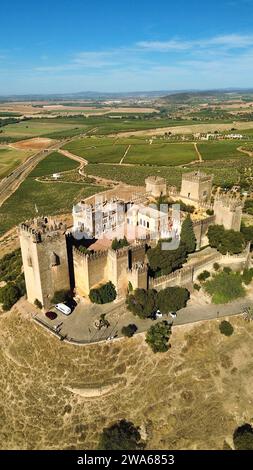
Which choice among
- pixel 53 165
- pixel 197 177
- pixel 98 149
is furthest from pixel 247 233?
pixel 98 149

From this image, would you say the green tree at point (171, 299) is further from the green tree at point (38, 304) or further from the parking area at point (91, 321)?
the green tree at point (38, 304)

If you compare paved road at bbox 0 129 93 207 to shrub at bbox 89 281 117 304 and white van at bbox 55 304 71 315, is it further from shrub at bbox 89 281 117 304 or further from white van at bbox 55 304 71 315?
shrub at bbox 89 281 117 304

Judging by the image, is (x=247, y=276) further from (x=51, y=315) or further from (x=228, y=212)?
(x=51, y=315)

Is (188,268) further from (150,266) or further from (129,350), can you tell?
(129,350)

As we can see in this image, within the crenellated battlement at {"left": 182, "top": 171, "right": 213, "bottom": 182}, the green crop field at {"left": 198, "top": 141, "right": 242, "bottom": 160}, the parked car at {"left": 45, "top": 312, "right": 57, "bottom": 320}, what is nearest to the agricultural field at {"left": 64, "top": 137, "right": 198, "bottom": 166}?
the green crop field at {"left": 198, "top": 141, "right": 242, "bottom": 160}

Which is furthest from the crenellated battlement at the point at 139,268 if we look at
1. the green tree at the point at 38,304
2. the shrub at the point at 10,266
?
the shrub at the point at 10,266

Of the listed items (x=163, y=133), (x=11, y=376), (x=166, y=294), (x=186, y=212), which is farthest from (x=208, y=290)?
(x=163, y=133)
